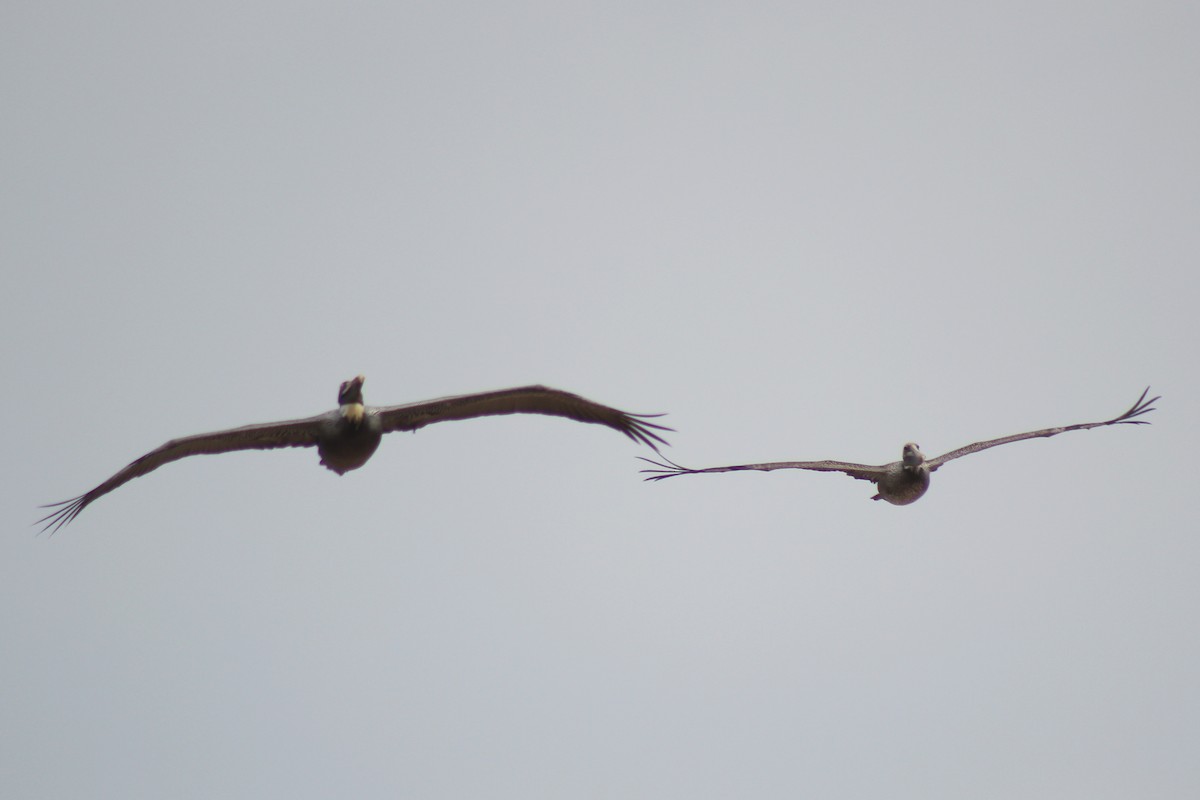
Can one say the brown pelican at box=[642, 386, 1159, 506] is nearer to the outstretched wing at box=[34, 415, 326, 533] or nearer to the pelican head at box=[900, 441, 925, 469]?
the pelican head at box=[900, 441, 925, 469]

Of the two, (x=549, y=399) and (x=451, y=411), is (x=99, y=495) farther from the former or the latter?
(x=549, y=399)

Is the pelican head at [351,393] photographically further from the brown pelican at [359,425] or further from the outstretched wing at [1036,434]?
the outstretched wing at [1036,434]

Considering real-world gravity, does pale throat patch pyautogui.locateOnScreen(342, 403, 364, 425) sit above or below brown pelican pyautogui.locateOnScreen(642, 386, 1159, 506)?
below

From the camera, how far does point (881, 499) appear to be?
25.6 m

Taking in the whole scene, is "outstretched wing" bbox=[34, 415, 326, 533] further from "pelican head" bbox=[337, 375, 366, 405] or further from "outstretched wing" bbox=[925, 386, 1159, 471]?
"outstretched wing" bbox=[925, 386, 1159, 471]

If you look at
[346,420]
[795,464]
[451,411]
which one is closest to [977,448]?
[795,464]

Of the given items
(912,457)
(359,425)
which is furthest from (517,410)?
(912,457)

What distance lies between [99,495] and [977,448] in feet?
49.0

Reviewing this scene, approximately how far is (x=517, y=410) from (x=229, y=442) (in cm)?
432

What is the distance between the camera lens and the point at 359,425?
67.7 ft

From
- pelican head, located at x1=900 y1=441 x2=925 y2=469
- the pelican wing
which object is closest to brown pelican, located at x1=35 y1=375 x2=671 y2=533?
the pelican wing

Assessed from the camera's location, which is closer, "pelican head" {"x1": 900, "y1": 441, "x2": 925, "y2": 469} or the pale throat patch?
the pale throat patch

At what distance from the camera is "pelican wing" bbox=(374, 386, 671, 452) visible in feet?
69.2

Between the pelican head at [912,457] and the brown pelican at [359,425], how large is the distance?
5617mm
